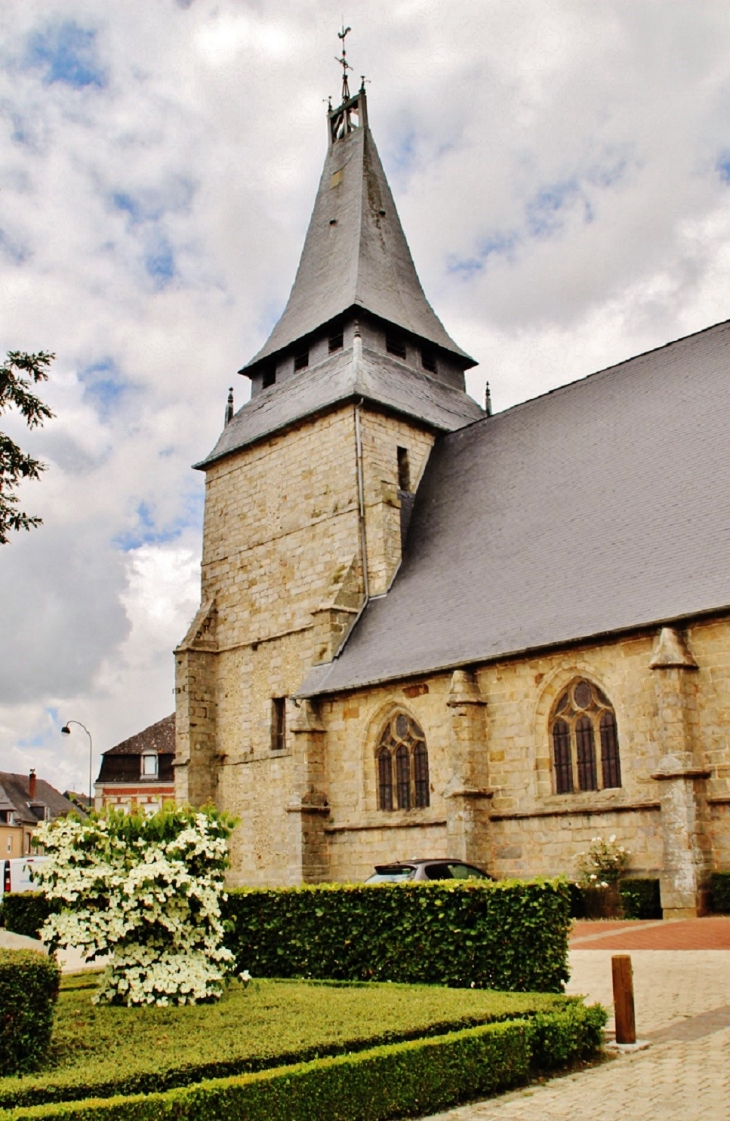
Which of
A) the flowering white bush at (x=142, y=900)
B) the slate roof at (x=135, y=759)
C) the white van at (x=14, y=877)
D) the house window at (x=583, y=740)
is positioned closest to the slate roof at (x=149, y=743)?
the slate roof at (x=135, y=759)

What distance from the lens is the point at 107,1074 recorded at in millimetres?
5953

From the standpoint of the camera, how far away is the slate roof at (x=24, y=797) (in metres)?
66.6

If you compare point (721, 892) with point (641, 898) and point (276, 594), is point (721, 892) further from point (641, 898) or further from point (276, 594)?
point (276, 594)

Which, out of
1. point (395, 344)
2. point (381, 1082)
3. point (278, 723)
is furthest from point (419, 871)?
point (395, 344)

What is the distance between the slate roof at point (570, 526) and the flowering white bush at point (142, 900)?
10241 mm

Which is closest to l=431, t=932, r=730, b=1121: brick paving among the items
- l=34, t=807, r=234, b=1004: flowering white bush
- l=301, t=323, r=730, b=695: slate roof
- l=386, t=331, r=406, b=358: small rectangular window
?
l=34, t=807, r=234, b=1004: flowering white bush

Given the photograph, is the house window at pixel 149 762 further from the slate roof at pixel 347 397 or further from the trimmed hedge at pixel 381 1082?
the trimmed hedge at pixel 381 1082

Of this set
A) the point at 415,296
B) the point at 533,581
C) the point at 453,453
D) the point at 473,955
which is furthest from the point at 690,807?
the point at 415,296

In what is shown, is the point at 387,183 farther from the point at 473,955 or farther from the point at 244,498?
the point at 473,955

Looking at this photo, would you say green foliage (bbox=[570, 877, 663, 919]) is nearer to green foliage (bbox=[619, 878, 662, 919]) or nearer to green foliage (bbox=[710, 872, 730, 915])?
green foliage (bbox=[619, 878, 662, 919])

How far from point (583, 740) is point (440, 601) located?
536 cm

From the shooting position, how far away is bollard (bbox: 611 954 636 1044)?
772cm

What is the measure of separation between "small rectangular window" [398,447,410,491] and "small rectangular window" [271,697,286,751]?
21.3 feet

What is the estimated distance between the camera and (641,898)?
1634 cm
